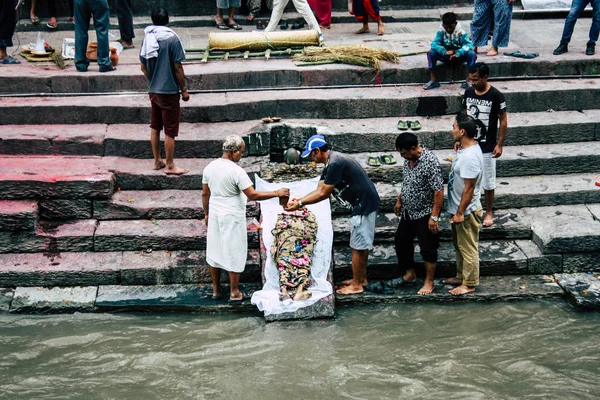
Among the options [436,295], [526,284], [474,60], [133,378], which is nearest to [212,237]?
[133,378]

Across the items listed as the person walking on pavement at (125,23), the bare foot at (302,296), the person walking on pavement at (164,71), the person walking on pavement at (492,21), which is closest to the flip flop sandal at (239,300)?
the bare foot at (302,296)

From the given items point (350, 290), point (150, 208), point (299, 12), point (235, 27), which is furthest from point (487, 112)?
point (235, 27)

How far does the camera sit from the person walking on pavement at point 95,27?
10352 millimetres

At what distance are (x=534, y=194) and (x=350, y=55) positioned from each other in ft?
10.8

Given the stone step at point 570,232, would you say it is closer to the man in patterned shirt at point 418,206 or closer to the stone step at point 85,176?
the man in patterned shirt at point 418,206

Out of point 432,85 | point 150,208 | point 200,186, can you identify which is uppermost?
point 432,85

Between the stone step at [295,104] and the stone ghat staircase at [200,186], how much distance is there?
0.7 inches

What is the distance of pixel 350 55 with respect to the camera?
1069cm

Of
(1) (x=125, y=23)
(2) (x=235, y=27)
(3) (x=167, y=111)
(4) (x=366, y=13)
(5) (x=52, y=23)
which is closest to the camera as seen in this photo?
(3) (x=167, y=111)

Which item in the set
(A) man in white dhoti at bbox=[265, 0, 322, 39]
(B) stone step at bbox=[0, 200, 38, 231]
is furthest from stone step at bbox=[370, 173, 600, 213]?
(A) man in white dhoti at bbox=[265, 0, 322, 39]

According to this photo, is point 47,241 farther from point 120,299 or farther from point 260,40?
point 260,40

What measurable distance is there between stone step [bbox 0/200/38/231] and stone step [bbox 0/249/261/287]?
0.31 m

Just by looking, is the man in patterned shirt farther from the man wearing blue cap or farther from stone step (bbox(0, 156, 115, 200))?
stone step (bbox(0, 156, 115, 200))

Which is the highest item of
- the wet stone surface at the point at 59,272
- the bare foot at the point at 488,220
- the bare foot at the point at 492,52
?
the bare foot at the point at 492,52
